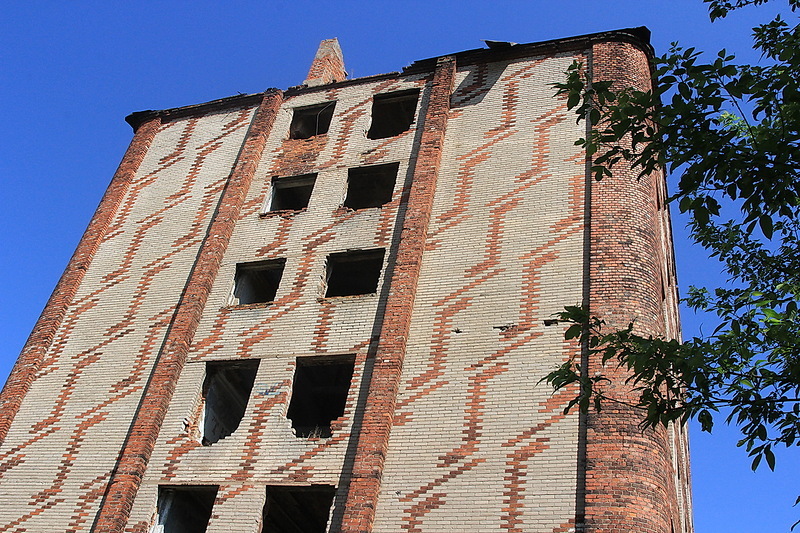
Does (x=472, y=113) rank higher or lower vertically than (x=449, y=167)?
higher

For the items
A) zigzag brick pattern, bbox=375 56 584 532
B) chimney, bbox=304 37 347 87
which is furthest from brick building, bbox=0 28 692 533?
chimney, bbox=304 37 347 87

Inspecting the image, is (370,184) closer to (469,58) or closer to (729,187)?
(469,58)

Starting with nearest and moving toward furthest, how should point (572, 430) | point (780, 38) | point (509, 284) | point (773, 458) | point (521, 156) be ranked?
point (773, 458) → point (780, 38) → point (572, 430) → point (509, 284) → point (521, 156)

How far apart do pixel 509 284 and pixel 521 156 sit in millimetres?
3368

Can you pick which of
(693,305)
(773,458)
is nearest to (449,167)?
(693,305)

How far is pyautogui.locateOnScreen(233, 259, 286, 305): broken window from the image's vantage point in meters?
14.9

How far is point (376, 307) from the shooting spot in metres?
13.1

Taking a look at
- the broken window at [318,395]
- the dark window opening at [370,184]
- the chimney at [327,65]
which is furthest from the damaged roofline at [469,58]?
the broken window at [318,395]

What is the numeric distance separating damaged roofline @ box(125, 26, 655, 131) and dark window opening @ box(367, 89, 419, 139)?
0.69m

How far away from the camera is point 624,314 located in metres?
11.4

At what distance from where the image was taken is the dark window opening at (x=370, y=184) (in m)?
16.1

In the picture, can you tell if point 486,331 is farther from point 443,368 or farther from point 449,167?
point 449,167

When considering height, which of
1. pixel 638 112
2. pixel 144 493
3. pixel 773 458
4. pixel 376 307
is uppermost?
pixel 376 307

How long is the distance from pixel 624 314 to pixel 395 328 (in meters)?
3.71
